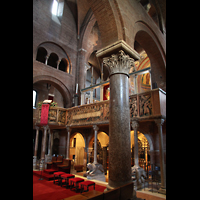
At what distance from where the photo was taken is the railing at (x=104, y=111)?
7.63 metres

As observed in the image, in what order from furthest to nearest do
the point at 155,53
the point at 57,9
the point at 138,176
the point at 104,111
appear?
the point at 57,9, the point at 155,53, the point at 104,111, the point at 138,176

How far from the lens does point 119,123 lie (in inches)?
168

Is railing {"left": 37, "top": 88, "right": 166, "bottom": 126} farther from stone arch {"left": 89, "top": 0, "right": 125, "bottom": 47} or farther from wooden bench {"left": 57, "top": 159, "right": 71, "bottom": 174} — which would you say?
stone arch {"left": 89, "top": 0, "right": 125, "bottom": 47}

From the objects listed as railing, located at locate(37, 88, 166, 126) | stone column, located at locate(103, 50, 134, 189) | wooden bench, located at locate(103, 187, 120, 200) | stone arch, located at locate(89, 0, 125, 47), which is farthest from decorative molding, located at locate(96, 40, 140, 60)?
wooden bench, located at locate(103, 187, 120, 200)

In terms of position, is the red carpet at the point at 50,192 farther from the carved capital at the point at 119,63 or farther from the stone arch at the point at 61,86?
the stone arch at the point at 61,86

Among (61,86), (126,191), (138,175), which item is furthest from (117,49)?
(61,86)

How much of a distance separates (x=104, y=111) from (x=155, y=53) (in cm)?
522

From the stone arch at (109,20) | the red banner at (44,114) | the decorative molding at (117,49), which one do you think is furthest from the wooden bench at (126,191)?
the red banner at (44,114)

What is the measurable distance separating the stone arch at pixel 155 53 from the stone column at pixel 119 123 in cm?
520

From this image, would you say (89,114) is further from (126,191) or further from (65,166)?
(126,191)

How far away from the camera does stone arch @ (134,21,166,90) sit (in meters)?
9.69
